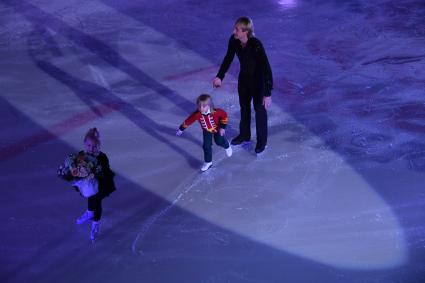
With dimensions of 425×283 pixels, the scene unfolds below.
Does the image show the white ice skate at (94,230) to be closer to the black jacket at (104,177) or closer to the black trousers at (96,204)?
the black trousers at (96,204)

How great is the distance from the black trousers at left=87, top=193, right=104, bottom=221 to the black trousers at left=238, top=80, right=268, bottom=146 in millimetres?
2142

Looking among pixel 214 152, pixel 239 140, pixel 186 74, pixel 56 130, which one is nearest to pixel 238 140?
pixel 239 140

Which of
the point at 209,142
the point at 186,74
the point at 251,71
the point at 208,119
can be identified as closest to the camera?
the point at 208,119

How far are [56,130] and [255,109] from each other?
3.00 metres

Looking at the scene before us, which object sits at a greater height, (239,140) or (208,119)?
(208,119)

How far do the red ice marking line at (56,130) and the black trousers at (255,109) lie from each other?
2.29 meters

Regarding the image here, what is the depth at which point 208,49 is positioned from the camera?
938 cm

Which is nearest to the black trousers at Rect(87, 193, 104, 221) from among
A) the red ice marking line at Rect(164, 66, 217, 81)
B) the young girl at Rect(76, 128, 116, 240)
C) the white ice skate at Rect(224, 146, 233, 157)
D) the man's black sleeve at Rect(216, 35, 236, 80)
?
the young girl at Rect(76, 128, 116, 240)

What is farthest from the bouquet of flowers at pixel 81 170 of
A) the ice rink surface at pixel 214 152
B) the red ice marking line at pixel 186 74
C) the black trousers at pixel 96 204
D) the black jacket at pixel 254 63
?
the red ice marking line at pixel 186 74

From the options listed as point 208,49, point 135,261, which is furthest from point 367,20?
point 135,261

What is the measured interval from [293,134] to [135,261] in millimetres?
2972

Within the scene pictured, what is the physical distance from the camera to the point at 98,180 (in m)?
4.59

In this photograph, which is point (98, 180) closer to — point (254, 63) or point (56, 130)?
point (254, 63)

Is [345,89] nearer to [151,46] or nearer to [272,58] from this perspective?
[272,58]
